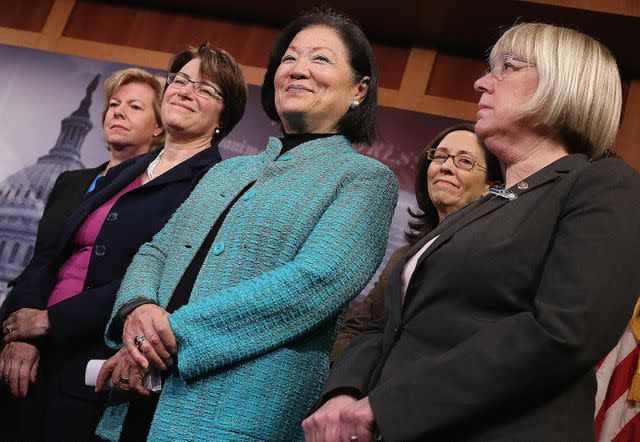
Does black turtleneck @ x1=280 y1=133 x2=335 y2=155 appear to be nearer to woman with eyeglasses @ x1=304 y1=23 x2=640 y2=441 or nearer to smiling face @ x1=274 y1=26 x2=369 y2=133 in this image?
smiling face @ x1=274 y1=26 x2=369 y2=133

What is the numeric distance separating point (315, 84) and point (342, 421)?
1.00 m

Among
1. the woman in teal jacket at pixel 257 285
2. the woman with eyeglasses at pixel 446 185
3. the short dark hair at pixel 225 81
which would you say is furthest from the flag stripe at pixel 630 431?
the short dark hair at pixel 225 81

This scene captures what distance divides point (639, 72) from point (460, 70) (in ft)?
→ 2.65

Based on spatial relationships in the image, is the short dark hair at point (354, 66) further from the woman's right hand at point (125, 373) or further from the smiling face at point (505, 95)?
the woman's right hand at point (125, 373)

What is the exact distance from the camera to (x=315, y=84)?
2090 mm

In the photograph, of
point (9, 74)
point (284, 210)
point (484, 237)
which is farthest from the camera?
point (9, 74)

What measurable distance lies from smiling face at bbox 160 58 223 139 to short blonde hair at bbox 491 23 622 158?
1.26 metres

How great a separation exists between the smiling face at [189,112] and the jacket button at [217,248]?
880mm

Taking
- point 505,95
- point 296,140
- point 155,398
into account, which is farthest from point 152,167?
point 505,95

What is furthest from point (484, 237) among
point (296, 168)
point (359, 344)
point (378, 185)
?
point (296, 168)

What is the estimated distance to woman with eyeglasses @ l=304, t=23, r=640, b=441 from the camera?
125cm

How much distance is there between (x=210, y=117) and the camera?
8.64 ft

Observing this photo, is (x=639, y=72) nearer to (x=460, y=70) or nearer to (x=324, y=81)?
(x=460, y=70)

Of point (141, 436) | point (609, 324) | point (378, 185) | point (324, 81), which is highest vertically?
point (324, 81)
